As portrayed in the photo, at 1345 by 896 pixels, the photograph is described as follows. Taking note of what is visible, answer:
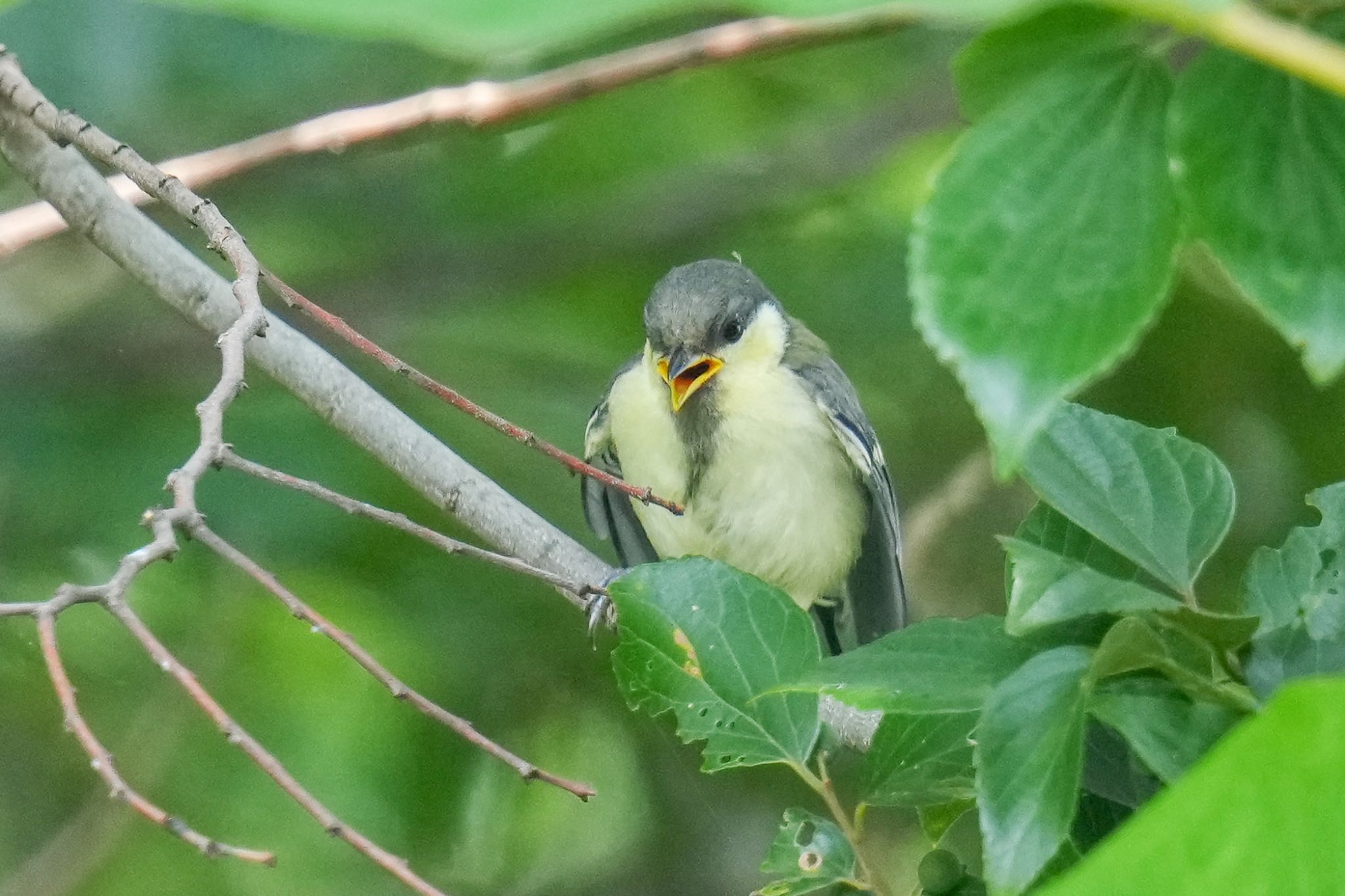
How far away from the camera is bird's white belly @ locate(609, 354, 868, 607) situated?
214 centimetres

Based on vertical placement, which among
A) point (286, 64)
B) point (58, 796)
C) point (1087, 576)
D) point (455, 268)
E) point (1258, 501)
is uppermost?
point (1087, 576)

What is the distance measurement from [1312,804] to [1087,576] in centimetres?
22

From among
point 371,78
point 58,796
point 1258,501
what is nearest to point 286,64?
point 371,78

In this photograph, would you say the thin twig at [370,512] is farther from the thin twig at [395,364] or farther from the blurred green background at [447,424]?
the blurred green background at [447,424]

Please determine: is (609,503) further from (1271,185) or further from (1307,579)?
(1271,185)

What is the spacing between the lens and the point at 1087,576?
25.2 inches

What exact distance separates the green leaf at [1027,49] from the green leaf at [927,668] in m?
0.26

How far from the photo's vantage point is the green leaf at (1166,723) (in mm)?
594

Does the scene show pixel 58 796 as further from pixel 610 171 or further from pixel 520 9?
pixel 520 9

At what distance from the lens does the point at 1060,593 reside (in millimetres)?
634

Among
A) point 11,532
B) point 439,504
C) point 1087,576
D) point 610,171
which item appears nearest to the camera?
point 1087,576

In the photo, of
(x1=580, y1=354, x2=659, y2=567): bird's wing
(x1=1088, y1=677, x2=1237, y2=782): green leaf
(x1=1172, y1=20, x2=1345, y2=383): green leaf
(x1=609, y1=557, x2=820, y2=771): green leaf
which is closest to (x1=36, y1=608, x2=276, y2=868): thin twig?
(x1=609, y1=557, x2=820, y2=771): green leaf

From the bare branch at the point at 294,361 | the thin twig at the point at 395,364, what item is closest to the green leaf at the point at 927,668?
the thin twig at the point at 395,364

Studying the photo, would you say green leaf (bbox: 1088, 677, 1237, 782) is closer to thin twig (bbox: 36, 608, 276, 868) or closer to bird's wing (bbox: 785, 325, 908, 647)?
thin twig (bbox: 36, 608, 276, 868)
